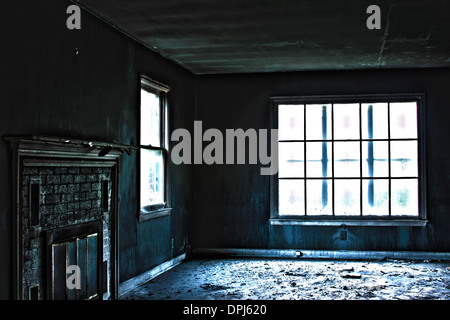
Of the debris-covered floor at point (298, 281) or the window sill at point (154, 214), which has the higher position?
the window sill at point (154, 214)

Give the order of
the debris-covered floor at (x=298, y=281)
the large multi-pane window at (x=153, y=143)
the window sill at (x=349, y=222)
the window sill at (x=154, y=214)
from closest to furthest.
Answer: the debris-covered floor at (x=298, y=281) < the window sill at (x=154, y=214) < the large multi-pane window at (x=153, y=143) < the window sill at (x=349, y=222)

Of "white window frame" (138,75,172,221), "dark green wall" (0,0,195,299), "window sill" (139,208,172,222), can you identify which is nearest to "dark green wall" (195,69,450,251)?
"dark green wall" (0,0,195,299)

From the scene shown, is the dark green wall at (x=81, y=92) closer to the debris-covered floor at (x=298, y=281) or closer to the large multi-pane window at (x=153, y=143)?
the large multi-pane window at (x=153, y=143)

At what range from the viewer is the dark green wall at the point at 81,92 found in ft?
10.8

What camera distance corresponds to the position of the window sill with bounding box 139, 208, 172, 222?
18.0ft

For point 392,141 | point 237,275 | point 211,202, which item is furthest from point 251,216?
point 392,141

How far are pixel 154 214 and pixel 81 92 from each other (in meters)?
2.07

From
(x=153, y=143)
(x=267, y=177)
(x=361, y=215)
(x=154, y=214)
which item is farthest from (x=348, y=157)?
(x=154, y=214)

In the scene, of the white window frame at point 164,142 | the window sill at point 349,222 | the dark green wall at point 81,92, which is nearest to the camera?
the dark green wall at point 81,92

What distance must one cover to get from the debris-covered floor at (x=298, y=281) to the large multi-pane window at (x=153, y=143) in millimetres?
983

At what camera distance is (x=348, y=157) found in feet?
23.6

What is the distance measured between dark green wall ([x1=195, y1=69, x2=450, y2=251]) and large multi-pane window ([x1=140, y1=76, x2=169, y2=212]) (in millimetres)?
1275

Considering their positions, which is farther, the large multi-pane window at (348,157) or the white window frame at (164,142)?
the large multi-pane window at (348,157)

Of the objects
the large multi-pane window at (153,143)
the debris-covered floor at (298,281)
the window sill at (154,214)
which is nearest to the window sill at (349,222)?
the debris-covered floor at (298,281)
